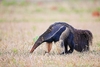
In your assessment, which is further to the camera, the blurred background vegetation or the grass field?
the blurred background vegetation

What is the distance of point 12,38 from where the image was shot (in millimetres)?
13594

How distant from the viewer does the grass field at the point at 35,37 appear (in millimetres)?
9312

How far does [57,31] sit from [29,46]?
1836 millimetres

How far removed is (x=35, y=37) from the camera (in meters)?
13.3

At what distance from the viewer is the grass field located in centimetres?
931

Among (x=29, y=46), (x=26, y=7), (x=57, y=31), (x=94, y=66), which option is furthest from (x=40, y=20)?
(x=94, y=66)

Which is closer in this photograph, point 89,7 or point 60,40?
point 60,40

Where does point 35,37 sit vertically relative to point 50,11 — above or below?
below

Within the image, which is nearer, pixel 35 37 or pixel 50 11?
pixel 35 37

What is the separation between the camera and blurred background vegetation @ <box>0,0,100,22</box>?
22122 millimetres

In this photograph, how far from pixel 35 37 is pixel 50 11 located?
41.1 feet

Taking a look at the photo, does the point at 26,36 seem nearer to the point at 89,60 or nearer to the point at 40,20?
the point at 89,60

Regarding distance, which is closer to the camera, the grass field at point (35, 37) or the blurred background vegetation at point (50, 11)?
the grass field at point (35, 37)

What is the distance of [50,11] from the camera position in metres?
25.7
